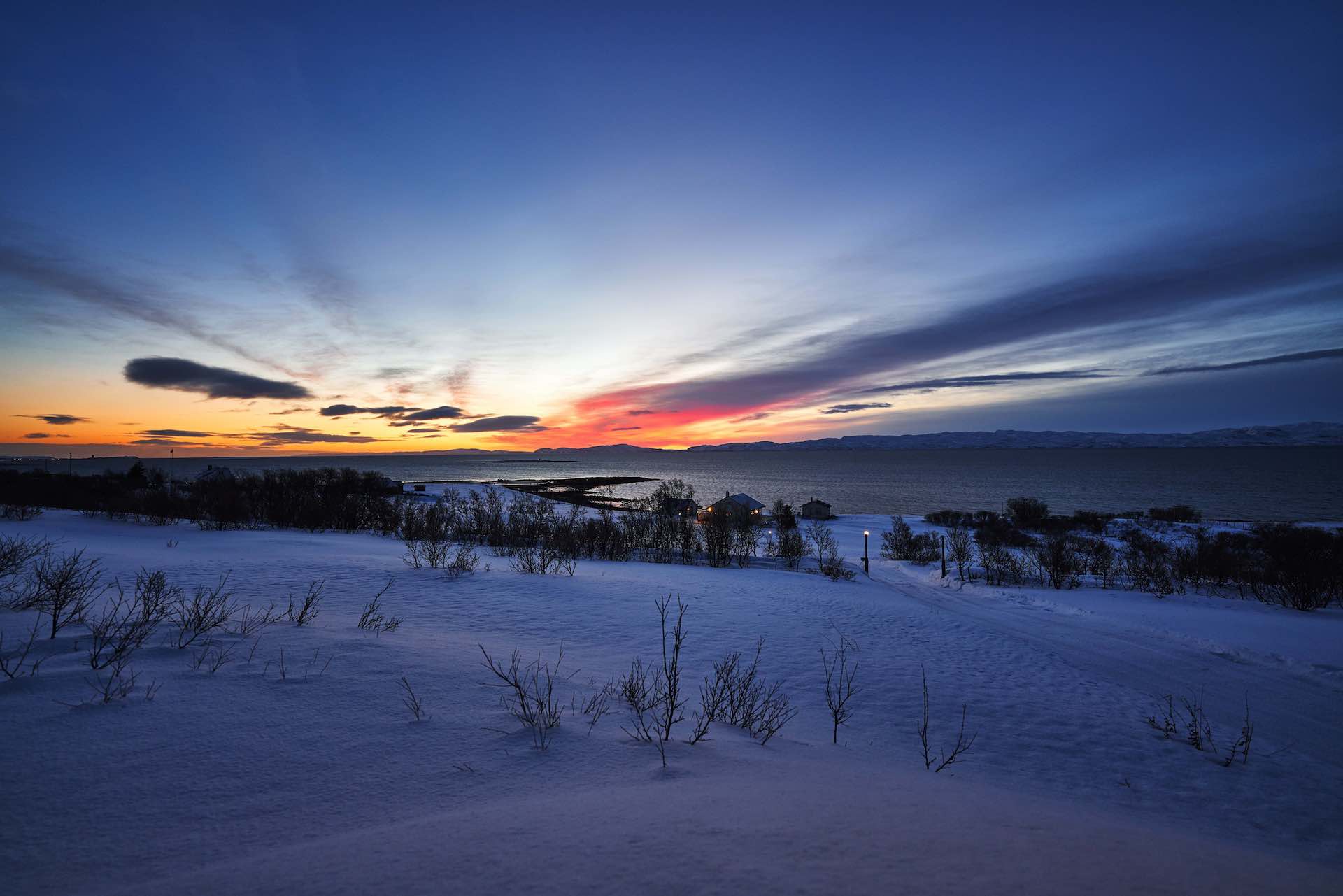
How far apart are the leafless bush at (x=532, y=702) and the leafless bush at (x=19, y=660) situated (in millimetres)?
3733

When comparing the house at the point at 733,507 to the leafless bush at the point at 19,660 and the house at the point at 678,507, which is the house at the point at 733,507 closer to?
the house at the point at 678,507

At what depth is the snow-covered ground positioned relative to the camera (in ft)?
8.43

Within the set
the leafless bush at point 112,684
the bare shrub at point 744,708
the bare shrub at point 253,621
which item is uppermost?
the leafless bush at point 112,684

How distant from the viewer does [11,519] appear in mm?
18625

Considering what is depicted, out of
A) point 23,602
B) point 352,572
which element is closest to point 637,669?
point 23,602

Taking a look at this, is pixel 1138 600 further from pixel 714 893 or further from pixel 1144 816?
pixel 714 893

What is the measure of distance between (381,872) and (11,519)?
27.4m

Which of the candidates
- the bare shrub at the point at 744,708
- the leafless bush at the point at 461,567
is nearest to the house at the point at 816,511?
the leafless bush at the point at 461,567

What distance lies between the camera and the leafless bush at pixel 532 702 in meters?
4.41

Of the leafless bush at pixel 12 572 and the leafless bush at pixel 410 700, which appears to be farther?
the leafless bush at pixel 12 572

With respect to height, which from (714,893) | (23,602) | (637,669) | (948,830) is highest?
(23,602)

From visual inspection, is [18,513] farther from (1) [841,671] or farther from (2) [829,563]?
(2) [829,563]

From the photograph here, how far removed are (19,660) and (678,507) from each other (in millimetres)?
32090

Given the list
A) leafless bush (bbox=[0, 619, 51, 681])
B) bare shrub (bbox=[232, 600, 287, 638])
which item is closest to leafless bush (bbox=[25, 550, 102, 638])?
leafless bush (bbox=[0, 619, 51, 681])
